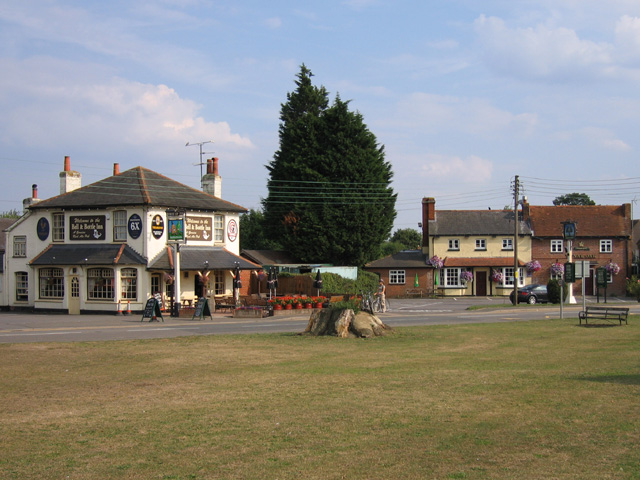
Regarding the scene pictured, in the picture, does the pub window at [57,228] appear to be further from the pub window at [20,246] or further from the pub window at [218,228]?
the pub window at [218,228]

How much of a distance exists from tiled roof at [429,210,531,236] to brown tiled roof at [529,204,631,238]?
5.51 feet

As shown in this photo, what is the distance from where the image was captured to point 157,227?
40.1 m

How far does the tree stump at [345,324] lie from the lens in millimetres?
23000

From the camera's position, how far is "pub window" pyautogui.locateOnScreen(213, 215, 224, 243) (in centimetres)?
4416

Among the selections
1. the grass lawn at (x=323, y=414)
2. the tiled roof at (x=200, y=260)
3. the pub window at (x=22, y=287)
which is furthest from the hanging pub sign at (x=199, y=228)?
the grass lawn at (x=323, y=414)

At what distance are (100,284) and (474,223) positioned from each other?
37521mm

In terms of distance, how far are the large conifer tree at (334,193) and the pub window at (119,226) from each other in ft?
70.4

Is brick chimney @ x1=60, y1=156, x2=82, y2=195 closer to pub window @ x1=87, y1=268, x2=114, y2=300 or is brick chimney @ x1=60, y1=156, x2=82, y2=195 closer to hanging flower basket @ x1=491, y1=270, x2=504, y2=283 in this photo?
pub window @ x1=87, y1=268, x2=114, y2=300

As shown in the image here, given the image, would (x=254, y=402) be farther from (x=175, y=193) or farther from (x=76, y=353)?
(x=175, y=193)

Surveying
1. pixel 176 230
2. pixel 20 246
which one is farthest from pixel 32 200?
pixel 176 230

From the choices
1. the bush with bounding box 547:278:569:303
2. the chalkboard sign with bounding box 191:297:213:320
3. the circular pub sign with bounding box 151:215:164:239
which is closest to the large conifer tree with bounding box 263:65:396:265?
the bush with bounding box 547:278:569:303

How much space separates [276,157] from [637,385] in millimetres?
55538

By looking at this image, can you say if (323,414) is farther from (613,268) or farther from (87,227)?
(613,268)

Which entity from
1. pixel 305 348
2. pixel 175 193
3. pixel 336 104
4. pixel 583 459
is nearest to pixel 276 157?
pixel 336 104
